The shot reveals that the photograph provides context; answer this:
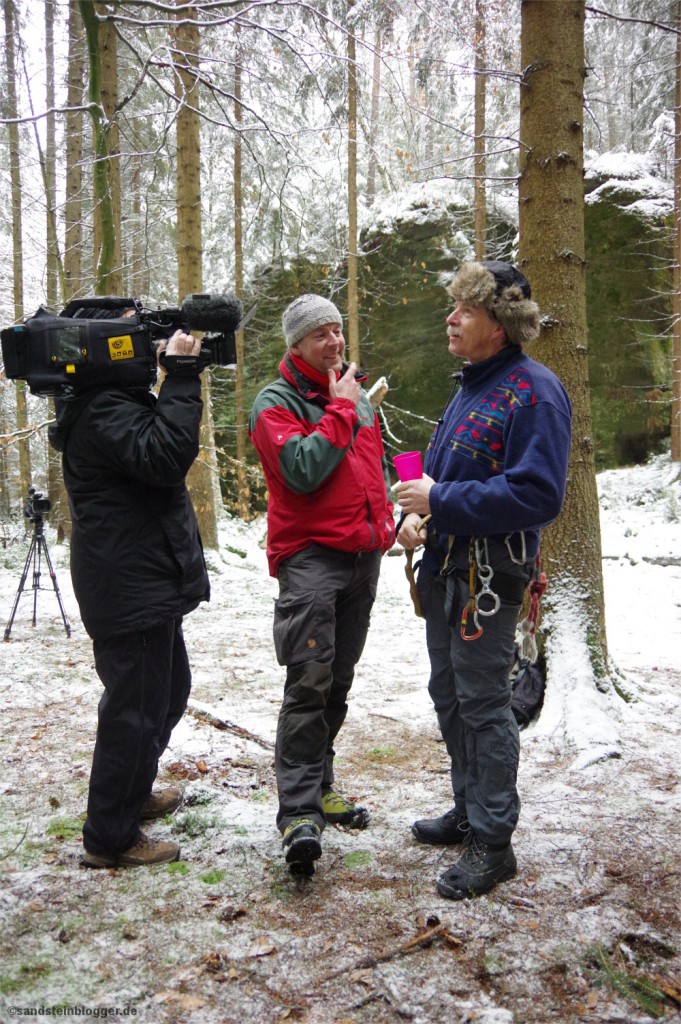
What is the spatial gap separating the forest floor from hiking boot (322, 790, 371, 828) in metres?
0.05

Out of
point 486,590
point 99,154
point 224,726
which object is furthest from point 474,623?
point 99,154

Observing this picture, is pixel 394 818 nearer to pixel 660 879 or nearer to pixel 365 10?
pixel 660 879

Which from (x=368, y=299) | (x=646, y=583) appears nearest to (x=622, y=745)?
(x=646, y=583)

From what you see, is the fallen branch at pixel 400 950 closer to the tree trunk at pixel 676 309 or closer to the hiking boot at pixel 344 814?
the hiking boot at pixel 344 814

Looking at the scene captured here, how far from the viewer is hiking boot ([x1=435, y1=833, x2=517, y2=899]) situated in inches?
93.8

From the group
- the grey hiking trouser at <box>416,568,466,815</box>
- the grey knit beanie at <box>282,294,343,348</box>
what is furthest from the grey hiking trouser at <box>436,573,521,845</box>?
the grey knit beanie at <box>282,294,343,348</box>

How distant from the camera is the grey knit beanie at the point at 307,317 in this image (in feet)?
9.27

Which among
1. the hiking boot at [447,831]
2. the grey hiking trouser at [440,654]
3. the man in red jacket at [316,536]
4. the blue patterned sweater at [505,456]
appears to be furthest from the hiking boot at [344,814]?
the blue patterned sweater at [505,456]

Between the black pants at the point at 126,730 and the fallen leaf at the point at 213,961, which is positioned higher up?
the black pants at the point at 126,730

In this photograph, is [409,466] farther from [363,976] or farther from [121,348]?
[363,976]

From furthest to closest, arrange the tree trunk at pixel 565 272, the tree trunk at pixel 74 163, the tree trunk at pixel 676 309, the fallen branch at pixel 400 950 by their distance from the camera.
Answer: the tree trunk at pixel 676 309, the tree trunk at pixel 74 163, the tree trunk at pixel 565 272, the fallen branch at pixel 400 950

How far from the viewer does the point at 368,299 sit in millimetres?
17375

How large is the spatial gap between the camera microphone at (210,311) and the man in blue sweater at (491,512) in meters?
0.79

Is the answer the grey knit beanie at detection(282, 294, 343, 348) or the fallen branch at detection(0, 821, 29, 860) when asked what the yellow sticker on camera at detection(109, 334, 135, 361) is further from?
the fallen branch at detection(0, 821, 29, 860)
